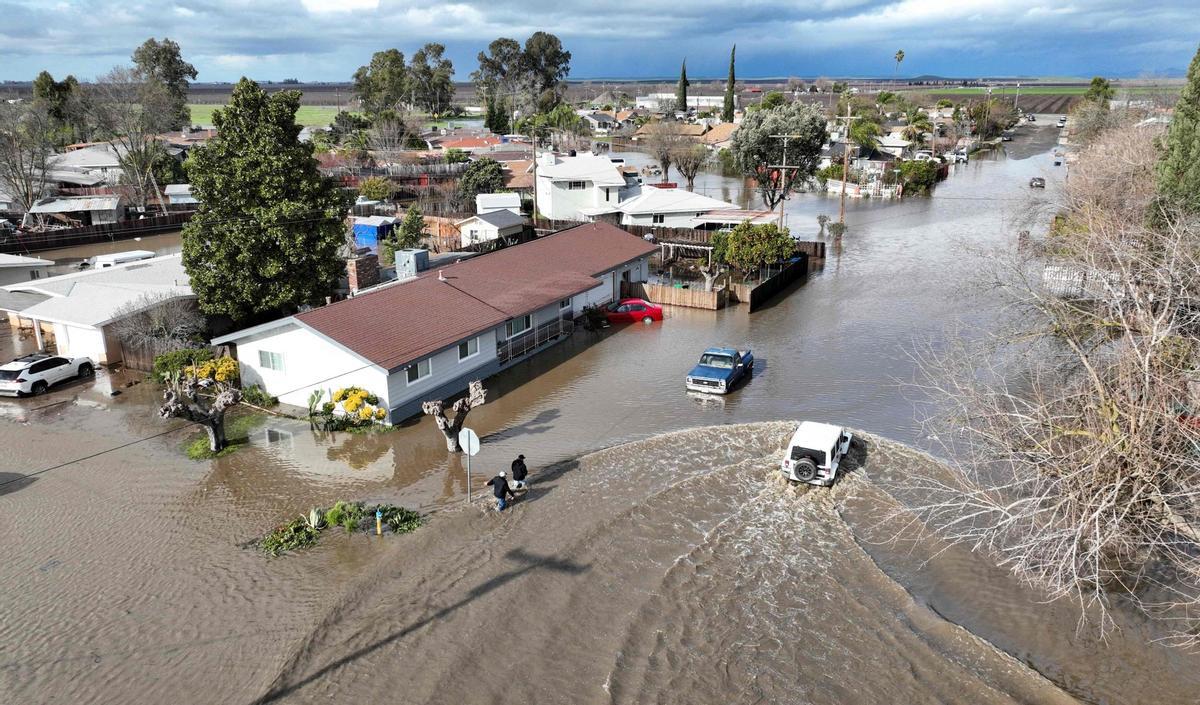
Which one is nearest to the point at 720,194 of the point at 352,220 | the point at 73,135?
the point at 352,220

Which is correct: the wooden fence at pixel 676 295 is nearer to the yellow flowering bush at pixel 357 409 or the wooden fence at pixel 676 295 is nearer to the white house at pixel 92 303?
the yellow flowering bush at pixel 357 409

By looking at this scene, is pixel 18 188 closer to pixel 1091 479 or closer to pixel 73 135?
pixel 73 135

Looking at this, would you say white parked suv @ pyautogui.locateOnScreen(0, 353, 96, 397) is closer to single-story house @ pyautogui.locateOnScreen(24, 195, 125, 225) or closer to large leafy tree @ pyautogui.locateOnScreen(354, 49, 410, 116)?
single-story house @ pyautogui.locateOnScreen(24, 195, 125, 225)

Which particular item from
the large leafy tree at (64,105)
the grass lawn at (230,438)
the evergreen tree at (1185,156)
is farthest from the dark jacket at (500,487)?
the large leafy tree at (64,105)

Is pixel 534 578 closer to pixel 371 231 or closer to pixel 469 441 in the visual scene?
pixel 469 441

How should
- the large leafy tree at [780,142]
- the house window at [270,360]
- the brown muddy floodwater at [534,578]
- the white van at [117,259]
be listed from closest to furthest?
Result: the brown muddy floodwater at [534,578] < the house window at [270,360] < the white van at [117,259] < the large leafy tree at [780,142]

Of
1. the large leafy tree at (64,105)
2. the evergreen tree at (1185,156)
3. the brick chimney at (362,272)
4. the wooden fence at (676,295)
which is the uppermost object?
the large leafy tree at (64,105)

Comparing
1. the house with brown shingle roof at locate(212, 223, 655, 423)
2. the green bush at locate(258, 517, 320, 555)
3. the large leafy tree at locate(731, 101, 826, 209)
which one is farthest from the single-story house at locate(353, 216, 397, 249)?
the green bush at locate(258, 517, 320, 555)
